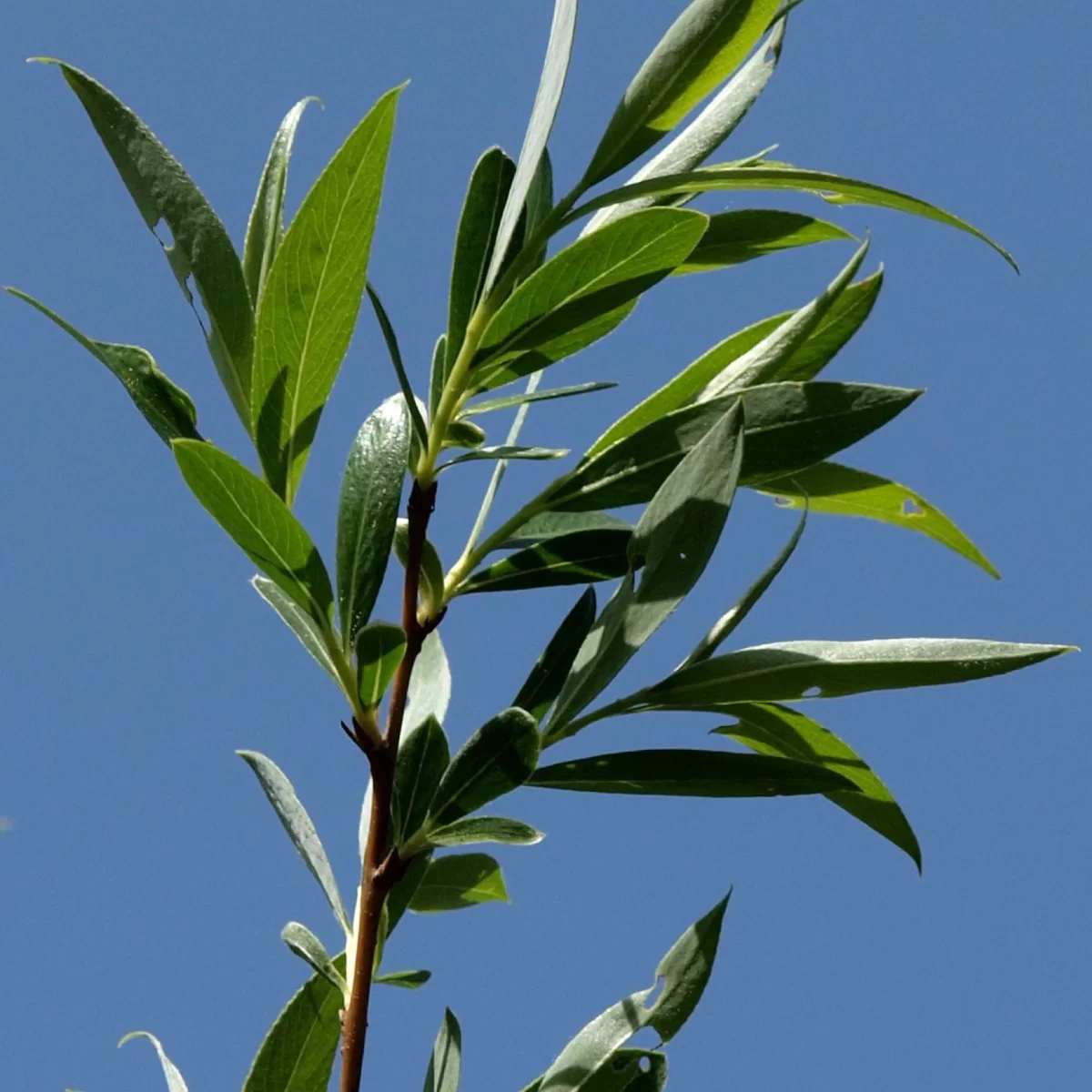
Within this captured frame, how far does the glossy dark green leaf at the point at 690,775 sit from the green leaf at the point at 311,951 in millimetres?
199

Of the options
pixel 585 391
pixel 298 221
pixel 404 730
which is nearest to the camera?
pixel 298 221

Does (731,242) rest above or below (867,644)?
above

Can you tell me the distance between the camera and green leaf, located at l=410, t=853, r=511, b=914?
1.11 meters

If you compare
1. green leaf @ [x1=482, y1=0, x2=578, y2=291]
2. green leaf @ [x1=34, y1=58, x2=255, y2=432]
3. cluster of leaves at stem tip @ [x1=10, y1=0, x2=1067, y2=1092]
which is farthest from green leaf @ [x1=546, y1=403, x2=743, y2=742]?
green leaf @ [x1=34, y1=58, x2=255, y2=432]

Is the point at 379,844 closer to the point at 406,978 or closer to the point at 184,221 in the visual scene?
the point at 406,978

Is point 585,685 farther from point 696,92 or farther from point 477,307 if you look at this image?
point 696,92

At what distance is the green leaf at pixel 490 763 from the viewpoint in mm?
862

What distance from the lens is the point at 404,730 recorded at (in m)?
1.14

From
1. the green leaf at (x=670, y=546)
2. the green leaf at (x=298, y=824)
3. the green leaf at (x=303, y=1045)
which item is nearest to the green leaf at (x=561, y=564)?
the green leaf at (x=670, y=546)

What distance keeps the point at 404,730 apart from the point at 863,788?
39 cm

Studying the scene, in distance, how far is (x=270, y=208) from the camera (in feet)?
3.34

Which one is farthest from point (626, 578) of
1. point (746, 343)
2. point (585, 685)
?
point (746, 343)

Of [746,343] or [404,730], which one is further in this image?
[404,730]

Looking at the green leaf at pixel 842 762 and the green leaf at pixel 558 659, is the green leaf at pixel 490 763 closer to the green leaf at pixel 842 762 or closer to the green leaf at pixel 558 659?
the green leaf at pixel 558 659
